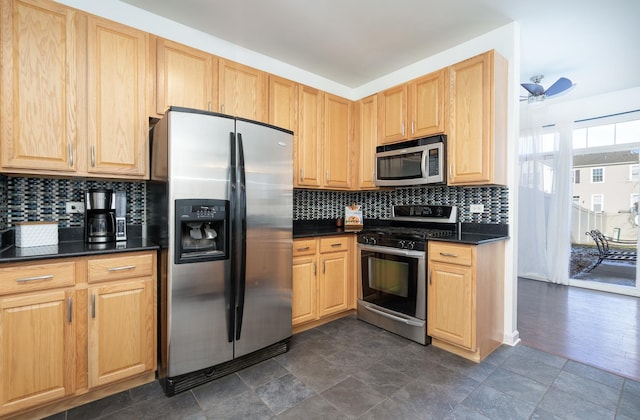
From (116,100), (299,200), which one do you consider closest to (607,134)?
(299,200)

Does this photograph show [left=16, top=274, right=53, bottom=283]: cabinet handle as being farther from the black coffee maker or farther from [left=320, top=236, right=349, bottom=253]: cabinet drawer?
[left=320, top=236, right=349, bottom=253]: cabinet drawer

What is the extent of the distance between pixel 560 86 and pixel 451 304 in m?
2.73

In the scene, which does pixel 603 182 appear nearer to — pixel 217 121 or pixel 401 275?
pixel 401 275

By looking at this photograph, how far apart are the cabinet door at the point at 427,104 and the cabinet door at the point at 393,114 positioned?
0.08 m

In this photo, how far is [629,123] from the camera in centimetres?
408

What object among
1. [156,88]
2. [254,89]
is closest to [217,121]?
[156,88]

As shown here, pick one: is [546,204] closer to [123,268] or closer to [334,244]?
[334,244]

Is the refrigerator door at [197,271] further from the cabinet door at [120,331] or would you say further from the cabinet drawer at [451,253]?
the cabinet drawer at [451,253]

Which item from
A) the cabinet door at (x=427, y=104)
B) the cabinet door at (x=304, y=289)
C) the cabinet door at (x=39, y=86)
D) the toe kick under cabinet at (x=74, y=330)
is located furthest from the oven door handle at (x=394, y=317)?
the cabinet door at (x=39, y=86)

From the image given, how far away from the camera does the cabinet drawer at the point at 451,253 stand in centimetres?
227

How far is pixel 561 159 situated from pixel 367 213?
3.06 meters

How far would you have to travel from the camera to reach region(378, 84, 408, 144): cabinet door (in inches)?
118

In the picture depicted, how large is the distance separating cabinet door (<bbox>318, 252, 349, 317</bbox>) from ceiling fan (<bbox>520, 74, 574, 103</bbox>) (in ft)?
9.04

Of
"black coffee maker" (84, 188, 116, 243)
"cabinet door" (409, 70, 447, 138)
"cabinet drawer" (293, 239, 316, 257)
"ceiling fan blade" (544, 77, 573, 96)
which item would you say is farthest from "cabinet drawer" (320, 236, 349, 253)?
"ceiling fan blade" (544, 77, 573, 96)
